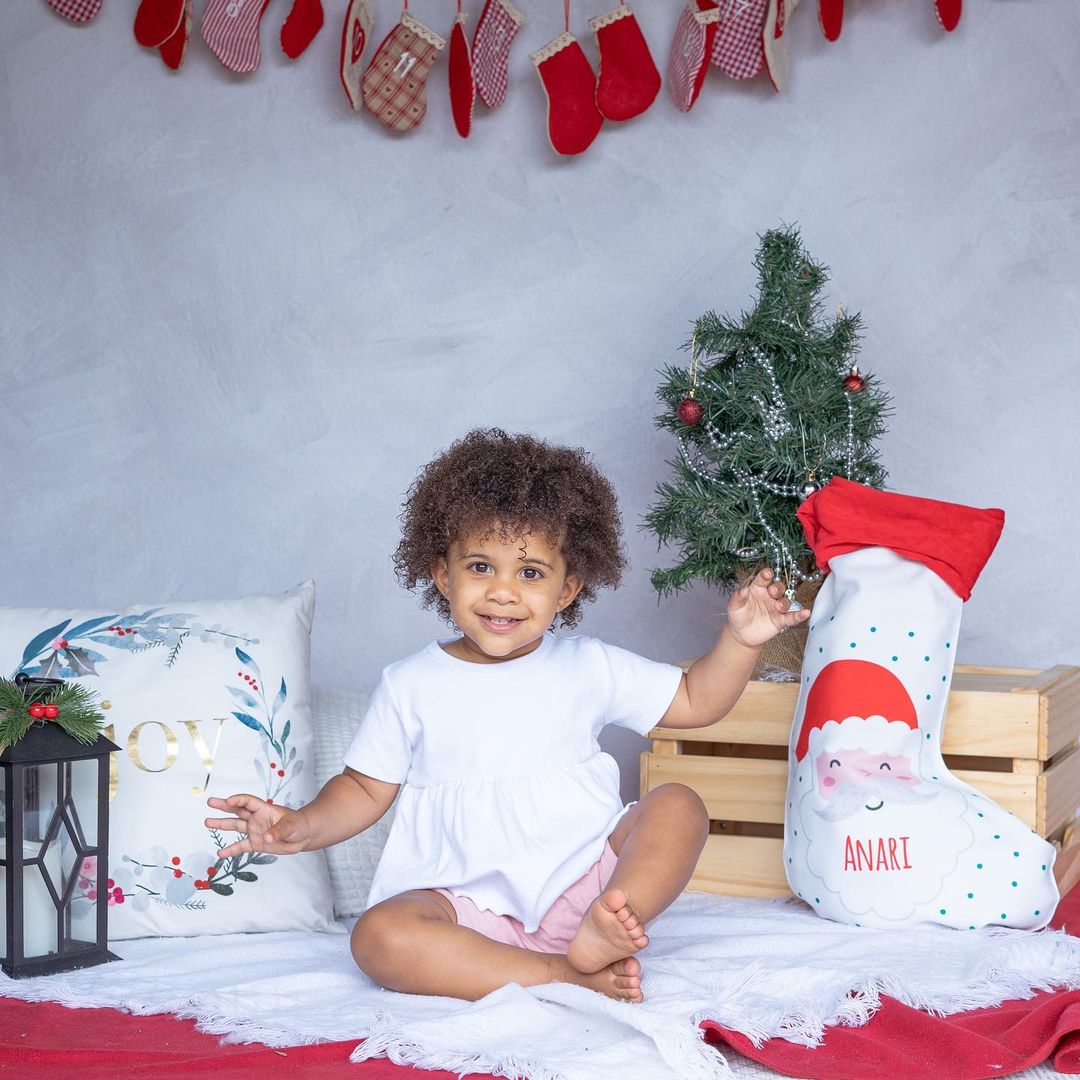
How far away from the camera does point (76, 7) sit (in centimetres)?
202

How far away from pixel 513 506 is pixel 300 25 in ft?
3.38

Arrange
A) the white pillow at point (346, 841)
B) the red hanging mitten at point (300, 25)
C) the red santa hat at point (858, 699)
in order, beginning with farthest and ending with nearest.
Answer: the red hanging mitten at point (300, 25), the white pillow at point (346, 841), the red santa hat at point (858, 699)

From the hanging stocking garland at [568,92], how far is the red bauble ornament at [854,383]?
0.58 metres

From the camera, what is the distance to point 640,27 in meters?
1.93

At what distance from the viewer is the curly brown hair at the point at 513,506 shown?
4.40 ft

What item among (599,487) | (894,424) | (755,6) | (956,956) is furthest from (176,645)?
(755,6)

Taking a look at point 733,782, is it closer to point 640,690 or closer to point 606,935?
point 640,690

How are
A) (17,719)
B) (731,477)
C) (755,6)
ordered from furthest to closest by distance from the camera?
(755,6) → (731,477) → (17,719)

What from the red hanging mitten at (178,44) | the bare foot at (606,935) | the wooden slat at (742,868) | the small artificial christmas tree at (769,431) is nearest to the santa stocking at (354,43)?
the red hanging mitten at (178,44)

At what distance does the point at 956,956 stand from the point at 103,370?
150cm

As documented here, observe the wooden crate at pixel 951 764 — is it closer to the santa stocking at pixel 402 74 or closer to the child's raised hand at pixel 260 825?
the child's raised hand at pixel 260 825

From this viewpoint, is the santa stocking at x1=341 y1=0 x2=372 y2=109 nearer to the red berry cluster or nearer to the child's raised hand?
the red berry cluster

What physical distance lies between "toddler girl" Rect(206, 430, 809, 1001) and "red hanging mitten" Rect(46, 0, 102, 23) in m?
1.11

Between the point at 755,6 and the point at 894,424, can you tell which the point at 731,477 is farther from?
the point at 755,6
